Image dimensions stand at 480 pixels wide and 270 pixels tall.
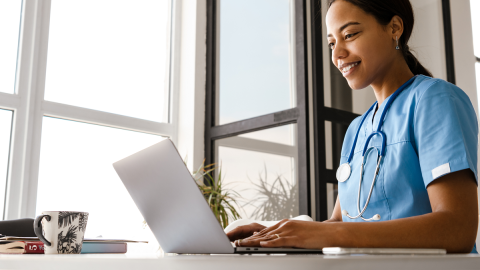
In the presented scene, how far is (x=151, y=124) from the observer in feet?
12.5

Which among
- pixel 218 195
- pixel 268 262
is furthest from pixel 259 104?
pixel 268 262

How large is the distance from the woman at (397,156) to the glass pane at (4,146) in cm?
250

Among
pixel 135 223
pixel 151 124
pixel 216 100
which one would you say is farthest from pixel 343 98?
pixel 135 223

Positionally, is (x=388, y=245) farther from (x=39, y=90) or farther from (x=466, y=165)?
(x=39, y=90)

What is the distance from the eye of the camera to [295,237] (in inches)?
27.8

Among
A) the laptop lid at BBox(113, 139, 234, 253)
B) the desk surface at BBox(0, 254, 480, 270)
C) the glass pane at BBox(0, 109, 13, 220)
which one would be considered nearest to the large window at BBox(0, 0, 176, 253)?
the glass pane at BBox(0, 109, 13, 220)

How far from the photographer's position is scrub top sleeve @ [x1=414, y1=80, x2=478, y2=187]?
85 cm

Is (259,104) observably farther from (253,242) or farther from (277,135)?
(253,242)

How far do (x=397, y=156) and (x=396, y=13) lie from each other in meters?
0.47

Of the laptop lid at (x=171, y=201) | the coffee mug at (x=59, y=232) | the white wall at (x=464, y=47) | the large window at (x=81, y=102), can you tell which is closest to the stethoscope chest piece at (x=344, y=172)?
the laptop lid at (x=171, y=201)

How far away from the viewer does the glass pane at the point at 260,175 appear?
300 cm

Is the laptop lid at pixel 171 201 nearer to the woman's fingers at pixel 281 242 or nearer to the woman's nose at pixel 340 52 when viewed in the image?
the woman's fingers at pixel 281 242

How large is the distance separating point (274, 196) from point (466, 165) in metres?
2.33

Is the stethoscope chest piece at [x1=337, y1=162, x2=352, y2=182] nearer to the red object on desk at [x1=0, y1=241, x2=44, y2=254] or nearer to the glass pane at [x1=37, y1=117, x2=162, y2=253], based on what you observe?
the red object on desk at [x1=0, y1=241, x2=44, y2=254]
